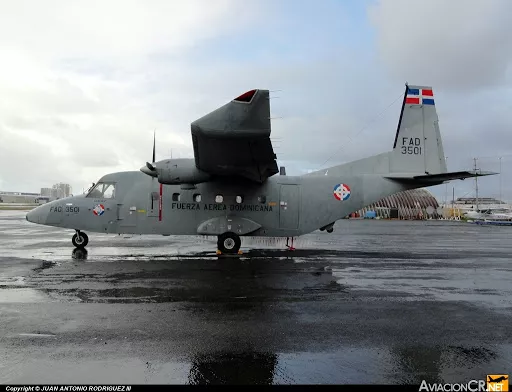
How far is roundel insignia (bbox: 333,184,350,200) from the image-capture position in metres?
15.2

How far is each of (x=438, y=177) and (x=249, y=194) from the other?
7278 millimetres

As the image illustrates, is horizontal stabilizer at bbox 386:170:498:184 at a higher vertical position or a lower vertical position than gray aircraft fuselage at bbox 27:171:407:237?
higher

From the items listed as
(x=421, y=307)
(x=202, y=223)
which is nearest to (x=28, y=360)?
(x=421, y=307)

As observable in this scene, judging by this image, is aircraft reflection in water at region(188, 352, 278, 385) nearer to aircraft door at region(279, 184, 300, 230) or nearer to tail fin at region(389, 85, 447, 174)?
aircraft door at region(279, 184, 300, 230)

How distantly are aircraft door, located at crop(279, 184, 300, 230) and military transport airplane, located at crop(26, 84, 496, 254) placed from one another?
39 mm

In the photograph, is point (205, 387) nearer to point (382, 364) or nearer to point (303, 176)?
point (382, 364)

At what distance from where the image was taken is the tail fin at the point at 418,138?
1548cm

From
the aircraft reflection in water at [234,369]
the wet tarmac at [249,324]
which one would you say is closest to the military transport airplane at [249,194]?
the wet tarmac at [249,324]

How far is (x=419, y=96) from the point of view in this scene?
15508 millimetres

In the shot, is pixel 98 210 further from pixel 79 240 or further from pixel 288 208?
pixel 288 208

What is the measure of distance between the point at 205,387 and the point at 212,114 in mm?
7606

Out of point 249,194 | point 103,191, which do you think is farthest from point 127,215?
point 249,194

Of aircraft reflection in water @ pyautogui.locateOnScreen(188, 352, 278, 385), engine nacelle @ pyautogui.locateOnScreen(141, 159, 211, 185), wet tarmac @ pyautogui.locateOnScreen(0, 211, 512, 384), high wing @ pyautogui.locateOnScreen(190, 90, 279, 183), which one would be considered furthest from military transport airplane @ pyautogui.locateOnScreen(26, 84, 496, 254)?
aircraft reflection in water @ pyautogui.locateOnScreen(188, 352, 278, 385)

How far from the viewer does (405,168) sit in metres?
15.5
